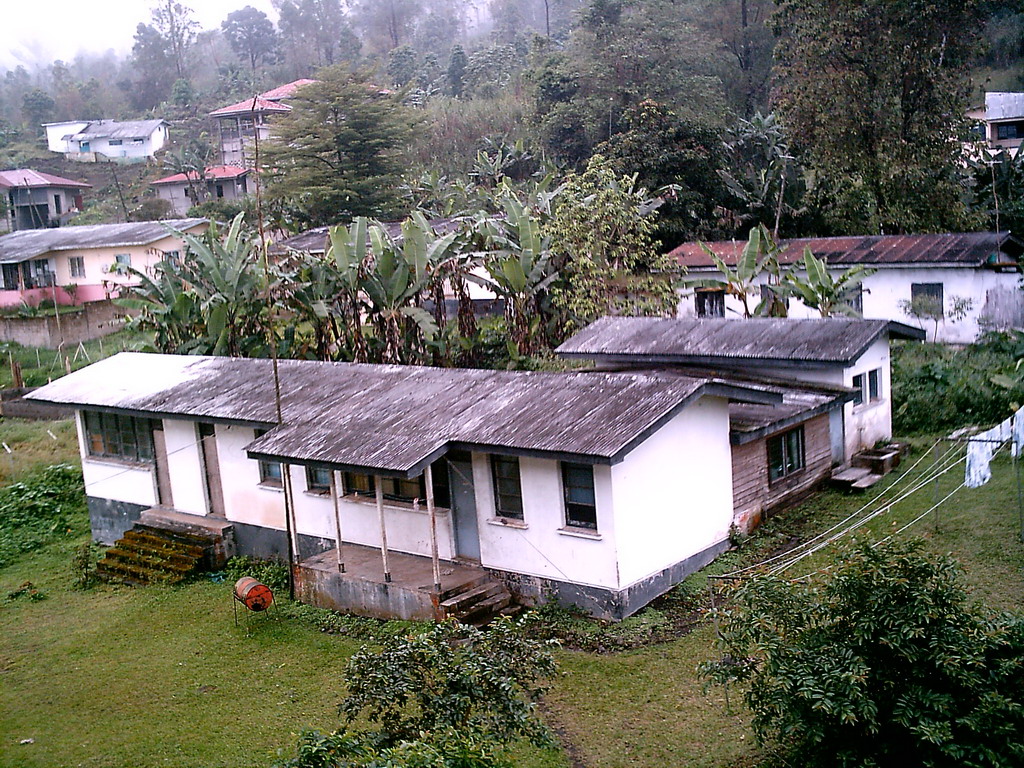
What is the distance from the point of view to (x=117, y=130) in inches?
2854

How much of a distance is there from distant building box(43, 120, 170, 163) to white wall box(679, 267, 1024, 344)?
5794 centimetres

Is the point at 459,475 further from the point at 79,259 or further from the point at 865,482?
the point at 79,259

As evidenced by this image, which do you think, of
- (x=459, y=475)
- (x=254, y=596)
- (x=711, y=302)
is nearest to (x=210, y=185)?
(x=711, y=302)

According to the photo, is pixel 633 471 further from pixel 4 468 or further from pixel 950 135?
pixel 950 135

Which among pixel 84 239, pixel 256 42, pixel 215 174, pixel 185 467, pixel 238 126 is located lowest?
pixel 185 467

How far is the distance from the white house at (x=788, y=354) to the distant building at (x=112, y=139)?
61265 millimetres

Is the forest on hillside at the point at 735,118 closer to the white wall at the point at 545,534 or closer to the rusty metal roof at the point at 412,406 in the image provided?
the rusty metal roof at the point at 412,406

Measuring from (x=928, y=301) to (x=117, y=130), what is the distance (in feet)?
208

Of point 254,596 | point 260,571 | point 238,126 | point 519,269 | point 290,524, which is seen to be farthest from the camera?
point 238,126

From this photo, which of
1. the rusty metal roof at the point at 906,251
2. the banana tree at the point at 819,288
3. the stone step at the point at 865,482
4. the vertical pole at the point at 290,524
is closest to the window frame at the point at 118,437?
the vertical pole at the point at 290,524

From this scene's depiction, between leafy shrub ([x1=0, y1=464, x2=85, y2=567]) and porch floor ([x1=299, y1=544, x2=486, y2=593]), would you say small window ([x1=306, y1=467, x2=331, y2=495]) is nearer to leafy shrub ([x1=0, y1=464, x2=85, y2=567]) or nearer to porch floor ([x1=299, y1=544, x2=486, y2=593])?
porch floor ([x1=299, y1=544, x2=486, y2=593])

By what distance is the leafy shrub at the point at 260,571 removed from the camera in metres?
15.4

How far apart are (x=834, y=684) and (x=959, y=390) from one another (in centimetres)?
1453

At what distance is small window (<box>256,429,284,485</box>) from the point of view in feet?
53.7
